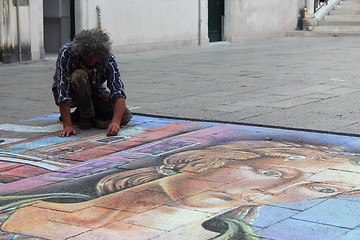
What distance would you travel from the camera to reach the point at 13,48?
14.0 metres

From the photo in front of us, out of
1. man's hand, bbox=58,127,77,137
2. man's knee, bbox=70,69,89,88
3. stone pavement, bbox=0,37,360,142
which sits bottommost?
man's hand, bbox=58,127,77,137

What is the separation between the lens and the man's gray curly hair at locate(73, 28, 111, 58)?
237 inches

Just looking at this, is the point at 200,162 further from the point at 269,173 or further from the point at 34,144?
the point at 34,144

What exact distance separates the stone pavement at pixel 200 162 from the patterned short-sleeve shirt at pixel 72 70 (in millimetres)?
396

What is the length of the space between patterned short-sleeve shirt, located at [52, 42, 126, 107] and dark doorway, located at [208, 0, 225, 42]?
14.4 meters

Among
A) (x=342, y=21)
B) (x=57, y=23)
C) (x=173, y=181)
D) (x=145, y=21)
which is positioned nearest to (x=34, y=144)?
(x=173, y=181)

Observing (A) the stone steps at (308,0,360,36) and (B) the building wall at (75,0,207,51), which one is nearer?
(B) the building wall at (75,0,207,51)

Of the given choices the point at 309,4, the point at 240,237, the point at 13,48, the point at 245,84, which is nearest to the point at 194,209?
the point at 240,237

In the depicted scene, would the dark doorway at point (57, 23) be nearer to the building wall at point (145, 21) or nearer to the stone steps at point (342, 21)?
the building wall at point (145, 21)

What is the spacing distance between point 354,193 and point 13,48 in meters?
10.7

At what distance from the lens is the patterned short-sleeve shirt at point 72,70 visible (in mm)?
6363

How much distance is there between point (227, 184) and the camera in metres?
4.70

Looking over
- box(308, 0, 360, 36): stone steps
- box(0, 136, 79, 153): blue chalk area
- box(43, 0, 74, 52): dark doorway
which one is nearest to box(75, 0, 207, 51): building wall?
box(43, 0, 74, 52): dark doorway

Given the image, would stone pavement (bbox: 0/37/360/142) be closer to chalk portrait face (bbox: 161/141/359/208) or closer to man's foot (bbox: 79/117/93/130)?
man's foot (bbox: 79/117/93/130)
